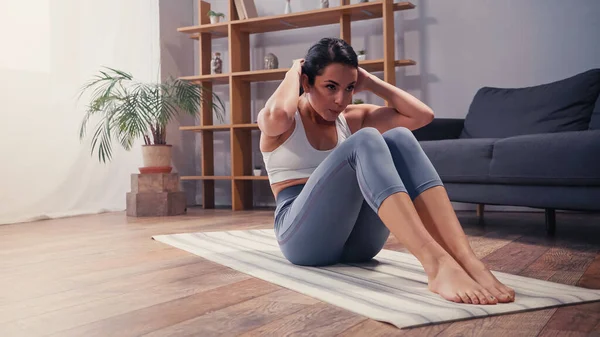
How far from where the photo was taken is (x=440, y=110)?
4.47 meters

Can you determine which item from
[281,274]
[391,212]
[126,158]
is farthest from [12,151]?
[391,212]

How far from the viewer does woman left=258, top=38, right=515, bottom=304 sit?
4.74 ft

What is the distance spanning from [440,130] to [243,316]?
2602 millimetres

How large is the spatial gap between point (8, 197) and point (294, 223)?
292 centimetres

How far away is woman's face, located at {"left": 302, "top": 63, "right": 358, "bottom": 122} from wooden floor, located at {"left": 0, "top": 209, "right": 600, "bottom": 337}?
0.55 m

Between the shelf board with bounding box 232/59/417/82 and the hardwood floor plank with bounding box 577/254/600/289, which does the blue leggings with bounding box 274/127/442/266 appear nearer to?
the hardwood floor plank with bounding box 577/254/600/289

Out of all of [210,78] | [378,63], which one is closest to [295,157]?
[378,63]

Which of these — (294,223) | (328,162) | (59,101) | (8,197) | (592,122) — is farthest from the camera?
(59,101)

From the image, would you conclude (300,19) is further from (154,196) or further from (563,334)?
(563,334)

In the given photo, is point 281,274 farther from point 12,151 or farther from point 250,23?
point 250,23

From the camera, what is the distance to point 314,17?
4.55 meters

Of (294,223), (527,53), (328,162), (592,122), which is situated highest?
(527,53)

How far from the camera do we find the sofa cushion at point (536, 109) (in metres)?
3.31

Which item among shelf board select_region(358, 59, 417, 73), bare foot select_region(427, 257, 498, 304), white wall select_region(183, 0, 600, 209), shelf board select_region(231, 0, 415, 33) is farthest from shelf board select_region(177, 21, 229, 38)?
bare foot select_region(427, 257, 498, 304)
